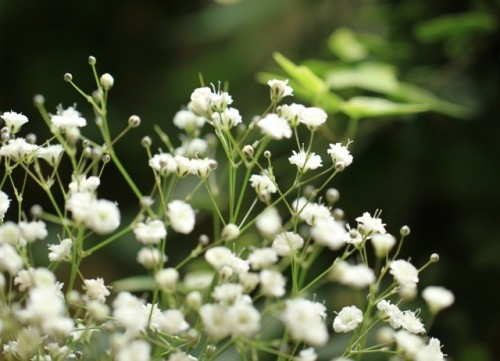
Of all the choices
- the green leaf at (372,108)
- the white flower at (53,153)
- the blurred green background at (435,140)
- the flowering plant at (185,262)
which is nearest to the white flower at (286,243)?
the flowering plant at (185,262)

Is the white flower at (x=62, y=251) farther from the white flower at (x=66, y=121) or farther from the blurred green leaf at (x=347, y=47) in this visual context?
the blurred green leaf at (x=347, y=47)

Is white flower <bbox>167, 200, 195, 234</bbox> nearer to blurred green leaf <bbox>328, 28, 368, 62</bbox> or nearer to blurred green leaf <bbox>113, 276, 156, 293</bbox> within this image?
blurred green leaf <bbox>113, 276, 156, 293</bbox>

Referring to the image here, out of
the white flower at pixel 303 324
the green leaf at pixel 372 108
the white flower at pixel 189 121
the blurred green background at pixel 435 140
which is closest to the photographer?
the white flower at pixel 303 324

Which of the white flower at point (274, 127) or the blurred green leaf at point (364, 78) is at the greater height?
the white flower at point (274, 127)

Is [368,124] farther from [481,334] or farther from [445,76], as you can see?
[481,334]

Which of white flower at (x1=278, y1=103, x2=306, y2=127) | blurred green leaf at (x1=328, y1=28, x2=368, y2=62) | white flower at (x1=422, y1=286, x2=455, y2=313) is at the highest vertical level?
white flower at (x1=278, y1=103, x2=306, y2=127)

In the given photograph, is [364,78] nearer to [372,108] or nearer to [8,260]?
[372,108]

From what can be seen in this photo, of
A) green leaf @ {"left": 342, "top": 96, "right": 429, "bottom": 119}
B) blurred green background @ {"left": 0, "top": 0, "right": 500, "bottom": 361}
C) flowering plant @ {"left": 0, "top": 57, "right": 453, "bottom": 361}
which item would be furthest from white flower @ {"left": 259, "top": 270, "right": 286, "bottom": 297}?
blurred green background @ {"left": 0, "top": 0, "right": 500, "bottom": 361}

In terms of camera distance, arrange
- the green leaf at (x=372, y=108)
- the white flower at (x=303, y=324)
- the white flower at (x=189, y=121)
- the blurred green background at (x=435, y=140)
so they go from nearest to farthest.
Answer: the white flower at (x=303, y=324) → the white flower at (x=189, y=121) → the green leaf at (x=372, y=108) → the blurred green background at (x=435, y=140)
